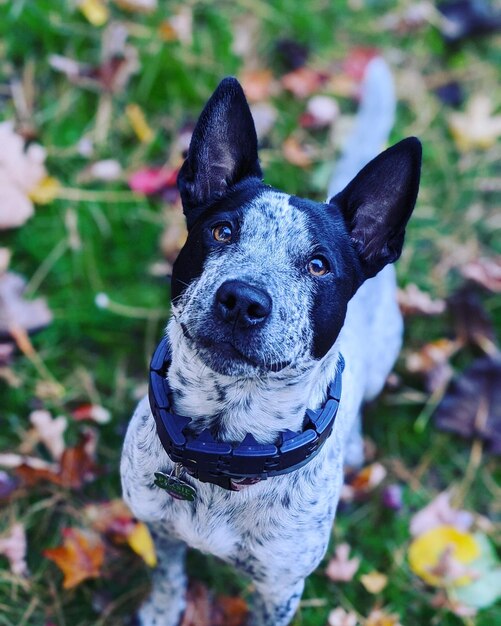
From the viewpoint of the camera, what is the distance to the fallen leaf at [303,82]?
5152 millimetres

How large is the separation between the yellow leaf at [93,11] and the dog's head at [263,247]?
2708 millimetres

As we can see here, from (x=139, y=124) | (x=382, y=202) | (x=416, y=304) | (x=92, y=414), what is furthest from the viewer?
(x=139, y=124)

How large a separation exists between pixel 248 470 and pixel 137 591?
1.29m

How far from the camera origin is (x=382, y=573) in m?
3.54

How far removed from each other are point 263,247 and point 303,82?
3.09m

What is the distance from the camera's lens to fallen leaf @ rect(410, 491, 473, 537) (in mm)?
3662

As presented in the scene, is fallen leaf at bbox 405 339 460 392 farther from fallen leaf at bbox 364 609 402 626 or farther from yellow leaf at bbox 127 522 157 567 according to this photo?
yellow leaf at bbox 127 522 157 567

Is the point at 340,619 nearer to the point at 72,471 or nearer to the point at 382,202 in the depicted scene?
the point at 72,471

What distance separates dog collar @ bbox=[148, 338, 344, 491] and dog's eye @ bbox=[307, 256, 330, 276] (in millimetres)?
435

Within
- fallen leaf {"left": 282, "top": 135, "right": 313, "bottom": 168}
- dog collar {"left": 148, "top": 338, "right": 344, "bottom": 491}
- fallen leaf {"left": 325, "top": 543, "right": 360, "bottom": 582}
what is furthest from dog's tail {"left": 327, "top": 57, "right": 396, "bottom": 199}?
fallen leaf {"left": 325, "top": 543, "right": 360, "bottom": 582}

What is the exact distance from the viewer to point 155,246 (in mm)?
4379

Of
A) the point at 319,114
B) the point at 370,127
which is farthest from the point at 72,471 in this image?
the point at 319,114

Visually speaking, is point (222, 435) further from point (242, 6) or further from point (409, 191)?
point (242, 6)

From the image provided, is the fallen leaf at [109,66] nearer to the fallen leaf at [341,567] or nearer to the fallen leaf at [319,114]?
the fallen leaf at [319,114]
